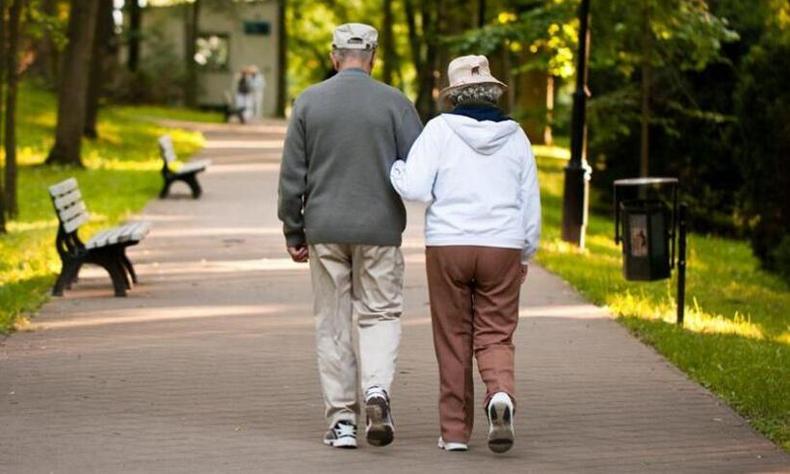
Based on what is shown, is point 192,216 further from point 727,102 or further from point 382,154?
point 382,154

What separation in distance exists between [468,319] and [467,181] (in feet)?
2.08

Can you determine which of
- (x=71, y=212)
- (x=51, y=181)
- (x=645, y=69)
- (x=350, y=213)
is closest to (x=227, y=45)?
(x=51, y=181)

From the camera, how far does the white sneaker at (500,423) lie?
789cm

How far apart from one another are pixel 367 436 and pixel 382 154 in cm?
127

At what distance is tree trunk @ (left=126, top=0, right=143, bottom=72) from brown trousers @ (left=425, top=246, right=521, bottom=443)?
165 ft

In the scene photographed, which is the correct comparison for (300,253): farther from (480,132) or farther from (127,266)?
(127,266)

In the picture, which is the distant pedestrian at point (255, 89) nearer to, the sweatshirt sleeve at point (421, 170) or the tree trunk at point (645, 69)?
the tree trunk at point (645, 69)

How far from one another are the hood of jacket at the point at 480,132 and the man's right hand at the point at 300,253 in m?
0.92

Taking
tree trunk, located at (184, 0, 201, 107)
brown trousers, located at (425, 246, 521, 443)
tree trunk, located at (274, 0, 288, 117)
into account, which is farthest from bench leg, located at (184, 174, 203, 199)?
tree trunk, located at (274, 0, 288, 117)

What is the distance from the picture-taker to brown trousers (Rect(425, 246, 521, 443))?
813 centimetres

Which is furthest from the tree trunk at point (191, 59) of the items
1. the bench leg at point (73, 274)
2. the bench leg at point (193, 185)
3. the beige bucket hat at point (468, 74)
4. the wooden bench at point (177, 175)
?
the beige bucket hat at point (468, 74)

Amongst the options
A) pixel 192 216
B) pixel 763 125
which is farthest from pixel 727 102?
pixel 192 216

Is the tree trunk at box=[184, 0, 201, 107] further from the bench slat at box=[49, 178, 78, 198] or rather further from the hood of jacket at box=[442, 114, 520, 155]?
the hood of jacket at box=[442, 114, 520, 155]

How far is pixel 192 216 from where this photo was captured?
22.6 m
